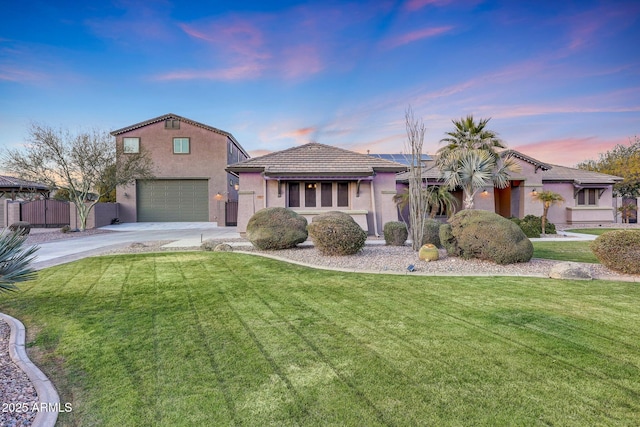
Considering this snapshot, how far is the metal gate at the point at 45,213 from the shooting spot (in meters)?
23.9

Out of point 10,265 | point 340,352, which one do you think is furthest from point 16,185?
point 340,352

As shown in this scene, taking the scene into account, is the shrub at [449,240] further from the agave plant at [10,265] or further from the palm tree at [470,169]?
the agave plant at [10,265]

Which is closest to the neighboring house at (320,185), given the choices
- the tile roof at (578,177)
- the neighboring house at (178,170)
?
the neighboring house at (178,170)

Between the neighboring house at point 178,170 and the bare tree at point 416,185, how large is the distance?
21.2 meters

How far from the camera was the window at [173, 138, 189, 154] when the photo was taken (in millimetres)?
29344

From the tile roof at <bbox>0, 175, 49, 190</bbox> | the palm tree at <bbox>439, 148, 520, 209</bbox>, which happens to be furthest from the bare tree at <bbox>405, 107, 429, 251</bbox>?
the tile roof at <bbox>0, 175, 49, 190</bbox>

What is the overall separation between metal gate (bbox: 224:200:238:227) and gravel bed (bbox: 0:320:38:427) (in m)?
22.6

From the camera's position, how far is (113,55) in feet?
54.7

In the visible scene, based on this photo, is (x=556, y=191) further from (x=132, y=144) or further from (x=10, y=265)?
(x=132, y=144)

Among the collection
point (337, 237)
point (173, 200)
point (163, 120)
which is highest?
point (163, 120)

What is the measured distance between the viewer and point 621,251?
24.9 feet

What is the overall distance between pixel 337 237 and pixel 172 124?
26151 mm

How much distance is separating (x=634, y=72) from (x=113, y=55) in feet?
91.0

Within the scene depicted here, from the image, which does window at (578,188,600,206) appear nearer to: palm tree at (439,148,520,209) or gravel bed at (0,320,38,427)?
palm tree at (439,148,520,209)
